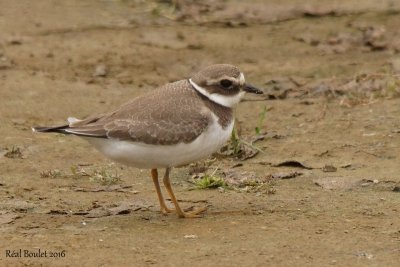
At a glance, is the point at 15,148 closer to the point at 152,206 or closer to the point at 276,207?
the point at 152,206

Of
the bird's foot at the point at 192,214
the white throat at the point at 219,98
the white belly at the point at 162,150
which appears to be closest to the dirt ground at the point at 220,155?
the bird's foot at the point at 192,214

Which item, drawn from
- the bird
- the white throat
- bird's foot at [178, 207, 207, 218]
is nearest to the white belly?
the bird

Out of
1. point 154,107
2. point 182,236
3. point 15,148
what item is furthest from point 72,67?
point 182,236

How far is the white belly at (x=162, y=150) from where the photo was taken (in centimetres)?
743

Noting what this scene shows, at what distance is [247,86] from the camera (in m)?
8.03

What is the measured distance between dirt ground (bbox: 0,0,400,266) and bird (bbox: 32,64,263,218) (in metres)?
0.51

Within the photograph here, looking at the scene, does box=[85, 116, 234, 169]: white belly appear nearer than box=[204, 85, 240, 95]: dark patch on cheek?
Yes

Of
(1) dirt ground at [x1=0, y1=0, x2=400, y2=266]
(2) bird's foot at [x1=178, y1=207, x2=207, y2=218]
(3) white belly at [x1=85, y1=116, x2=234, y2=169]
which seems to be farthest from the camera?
(2) bird's foot at [x1=178, y1=207, x2=207, y2=218]

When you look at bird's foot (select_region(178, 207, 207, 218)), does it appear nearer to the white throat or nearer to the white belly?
the white belly

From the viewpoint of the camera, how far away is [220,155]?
9.53 meters

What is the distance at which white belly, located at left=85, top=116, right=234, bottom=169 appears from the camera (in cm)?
743

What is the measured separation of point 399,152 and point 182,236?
2.97 m

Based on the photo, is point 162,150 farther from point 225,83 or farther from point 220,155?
point 220,155

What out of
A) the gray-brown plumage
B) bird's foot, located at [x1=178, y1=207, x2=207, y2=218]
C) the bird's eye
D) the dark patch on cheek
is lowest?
bird's foot, located at [x1=178, y1=207, x2=207, y2=218]
